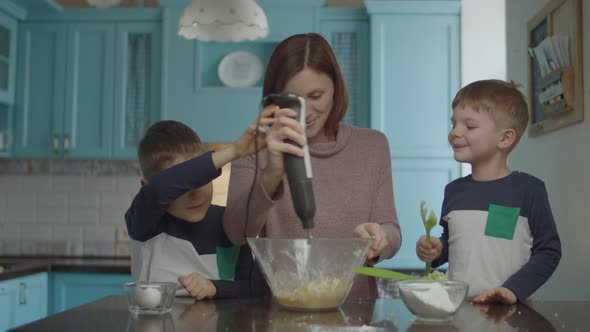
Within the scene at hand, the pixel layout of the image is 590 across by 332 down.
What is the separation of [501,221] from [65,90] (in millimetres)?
2910

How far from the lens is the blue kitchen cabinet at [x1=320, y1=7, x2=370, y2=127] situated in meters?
3.54

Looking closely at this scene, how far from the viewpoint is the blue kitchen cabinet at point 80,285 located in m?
3.24

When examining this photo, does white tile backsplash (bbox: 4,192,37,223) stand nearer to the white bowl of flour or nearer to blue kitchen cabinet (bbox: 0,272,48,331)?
blue kitchen cabinet (bbox: 0,272,48,331)

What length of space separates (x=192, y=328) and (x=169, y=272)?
0.52m

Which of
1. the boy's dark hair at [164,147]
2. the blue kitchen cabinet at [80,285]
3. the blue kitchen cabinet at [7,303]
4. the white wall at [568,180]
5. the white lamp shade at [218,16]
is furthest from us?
the blue kitchen cabinet at [80,285]

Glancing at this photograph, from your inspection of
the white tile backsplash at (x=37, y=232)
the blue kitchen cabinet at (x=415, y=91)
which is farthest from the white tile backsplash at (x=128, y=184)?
the blue kitchen cabinet at (x=415, y=91)

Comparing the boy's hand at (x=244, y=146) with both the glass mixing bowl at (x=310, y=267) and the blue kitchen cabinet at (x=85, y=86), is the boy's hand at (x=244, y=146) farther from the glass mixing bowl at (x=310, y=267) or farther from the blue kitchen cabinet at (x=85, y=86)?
the blue kitchen cabinet at (x=85, y=86)

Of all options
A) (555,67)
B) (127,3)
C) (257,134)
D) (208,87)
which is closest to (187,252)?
(257,134)

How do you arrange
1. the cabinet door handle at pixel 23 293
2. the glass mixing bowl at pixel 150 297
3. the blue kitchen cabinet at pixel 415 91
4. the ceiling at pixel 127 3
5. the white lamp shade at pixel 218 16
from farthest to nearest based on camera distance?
the ceiling at pixel 127 3, the blue kitchen cabinet at pixel 415 91, the cabinet door handle at pixel 23 293, the white lamp shade at pixel 218 16, the glass mixing bowl at pixel 150 297

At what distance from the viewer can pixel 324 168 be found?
1411 mm

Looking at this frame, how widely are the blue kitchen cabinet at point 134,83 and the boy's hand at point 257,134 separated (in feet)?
8.43

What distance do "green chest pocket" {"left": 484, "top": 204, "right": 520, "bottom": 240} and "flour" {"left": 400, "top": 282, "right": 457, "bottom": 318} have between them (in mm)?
484

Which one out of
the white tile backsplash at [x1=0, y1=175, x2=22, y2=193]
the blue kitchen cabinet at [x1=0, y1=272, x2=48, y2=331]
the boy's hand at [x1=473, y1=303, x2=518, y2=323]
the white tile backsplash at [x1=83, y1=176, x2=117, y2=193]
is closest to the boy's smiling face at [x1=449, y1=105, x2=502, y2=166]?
the boy's hand at [x1=473, y1=303, x2=518, y2=323]

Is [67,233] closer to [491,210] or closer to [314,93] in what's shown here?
[314,93]
